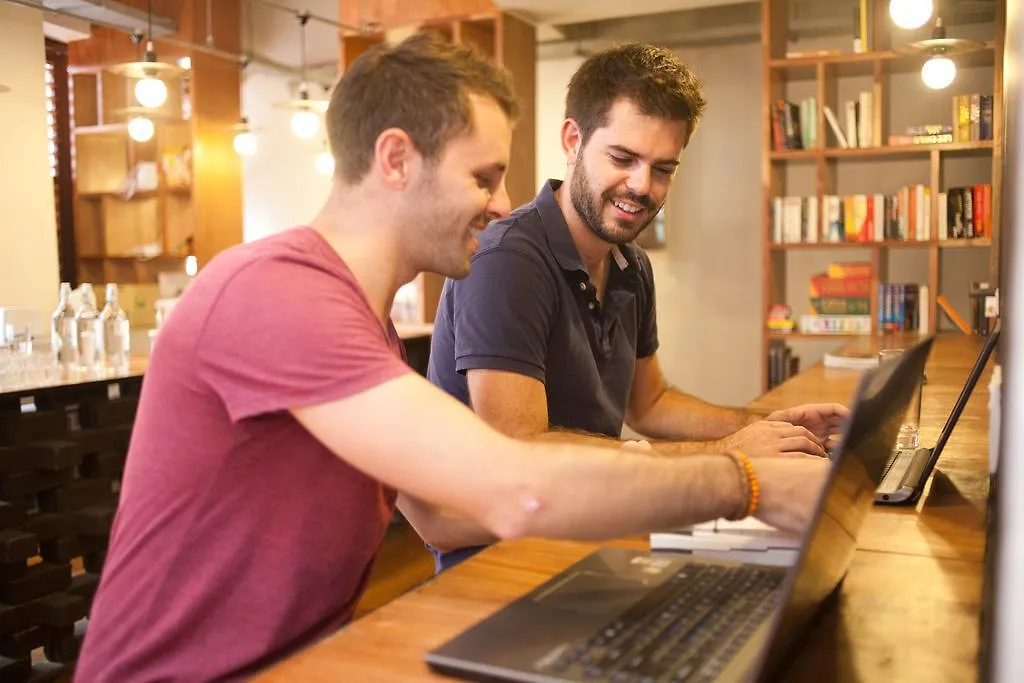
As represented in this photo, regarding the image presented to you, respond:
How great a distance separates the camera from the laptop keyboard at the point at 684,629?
869mm

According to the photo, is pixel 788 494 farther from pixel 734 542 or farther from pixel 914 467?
pixel 914 467

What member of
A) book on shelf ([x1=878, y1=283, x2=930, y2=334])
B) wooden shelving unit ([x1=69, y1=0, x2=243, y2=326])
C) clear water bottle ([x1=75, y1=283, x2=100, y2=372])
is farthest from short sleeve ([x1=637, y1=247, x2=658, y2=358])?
wooden shelving unit ([x1=69, y1=0, x2=243, y2=326])

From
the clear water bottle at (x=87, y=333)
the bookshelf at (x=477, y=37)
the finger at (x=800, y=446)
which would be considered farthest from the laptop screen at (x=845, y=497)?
the bookshelf at (x=477, y=37)

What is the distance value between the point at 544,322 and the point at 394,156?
1.99 ft

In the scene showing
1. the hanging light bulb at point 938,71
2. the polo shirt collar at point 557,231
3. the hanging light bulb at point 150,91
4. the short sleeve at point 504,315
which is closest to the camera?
the short sleeve at point 504,315

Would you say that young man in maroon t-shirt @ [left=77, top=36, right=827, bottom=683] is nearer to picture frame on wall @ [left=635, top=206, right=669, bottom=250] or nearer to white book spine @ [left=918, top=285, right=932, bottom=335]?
white book spine @ [left=918, top=285, right=932, bottom=335]

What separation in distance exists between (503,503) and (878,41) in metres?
5.04

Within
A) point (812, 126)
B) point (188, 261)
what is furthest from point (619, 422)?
point (188, 261)

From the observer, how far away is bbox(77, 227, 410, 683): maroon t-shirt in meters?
1.10

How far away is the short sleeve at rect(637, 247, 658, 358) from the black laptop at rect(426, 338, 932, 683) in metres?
1.07

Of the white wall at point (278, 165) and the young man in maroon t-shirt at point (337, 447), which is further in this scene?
the white wall at point (278, 165)

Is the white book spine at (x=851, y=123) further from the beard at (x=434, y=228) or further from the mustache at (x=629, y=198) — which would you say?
the beard at (x=434, y=228)

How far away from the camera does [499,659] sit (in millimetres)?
906

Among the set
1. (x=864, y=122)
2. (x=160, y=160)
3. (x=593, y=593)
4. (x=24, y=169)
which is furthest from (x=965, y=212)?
(x=160, y=160)
